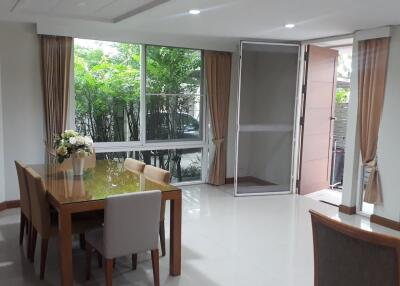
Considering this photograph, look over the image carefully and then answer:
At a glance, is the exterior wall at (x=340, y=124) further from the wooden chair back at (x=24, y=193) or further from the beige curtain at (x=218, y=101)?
the wooden chair back at (x=24, y=193)

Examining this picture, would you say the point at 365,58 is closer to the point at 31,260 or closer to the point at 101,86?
the point at 101,86

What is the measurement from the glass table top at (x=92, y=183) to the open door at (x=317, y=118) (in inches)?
124

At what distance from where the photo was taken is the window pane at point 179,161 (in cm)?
619

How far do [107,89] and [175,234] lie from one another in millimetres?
3151

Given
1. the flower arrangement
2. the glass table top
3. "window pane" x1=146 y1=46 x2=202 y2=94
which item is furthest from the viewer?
"window pane" x1=146 y1=46 x2=202 y2=94

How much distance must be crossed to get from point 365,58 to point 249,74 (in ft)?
6.61

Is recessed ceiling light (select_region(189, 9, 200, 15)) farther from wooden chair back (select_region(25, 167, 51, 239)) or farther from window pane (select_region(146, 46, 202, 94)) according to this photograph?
wooden chair back (select_region(25, 167, 51, 239))

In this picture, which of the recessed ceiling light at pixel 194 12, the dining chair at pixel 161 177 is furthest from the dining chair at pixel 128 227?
the recessed ceiling light at pixel 194 12

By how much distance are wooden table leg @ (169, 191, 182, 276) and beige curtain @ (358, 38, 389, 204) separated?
2.68 meters

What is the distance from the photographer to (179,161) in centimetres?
643

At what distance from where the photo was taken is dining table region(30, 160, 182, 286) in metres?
2.73

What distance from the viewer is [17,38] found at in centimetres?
479

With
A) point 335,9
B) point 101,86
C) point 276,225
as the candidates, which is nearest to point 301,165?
point 276,225

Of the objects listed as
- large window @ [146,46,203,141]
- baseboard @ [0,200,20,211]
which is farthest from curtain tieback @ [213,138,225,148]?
baseboard @ [0,200,20,211]
